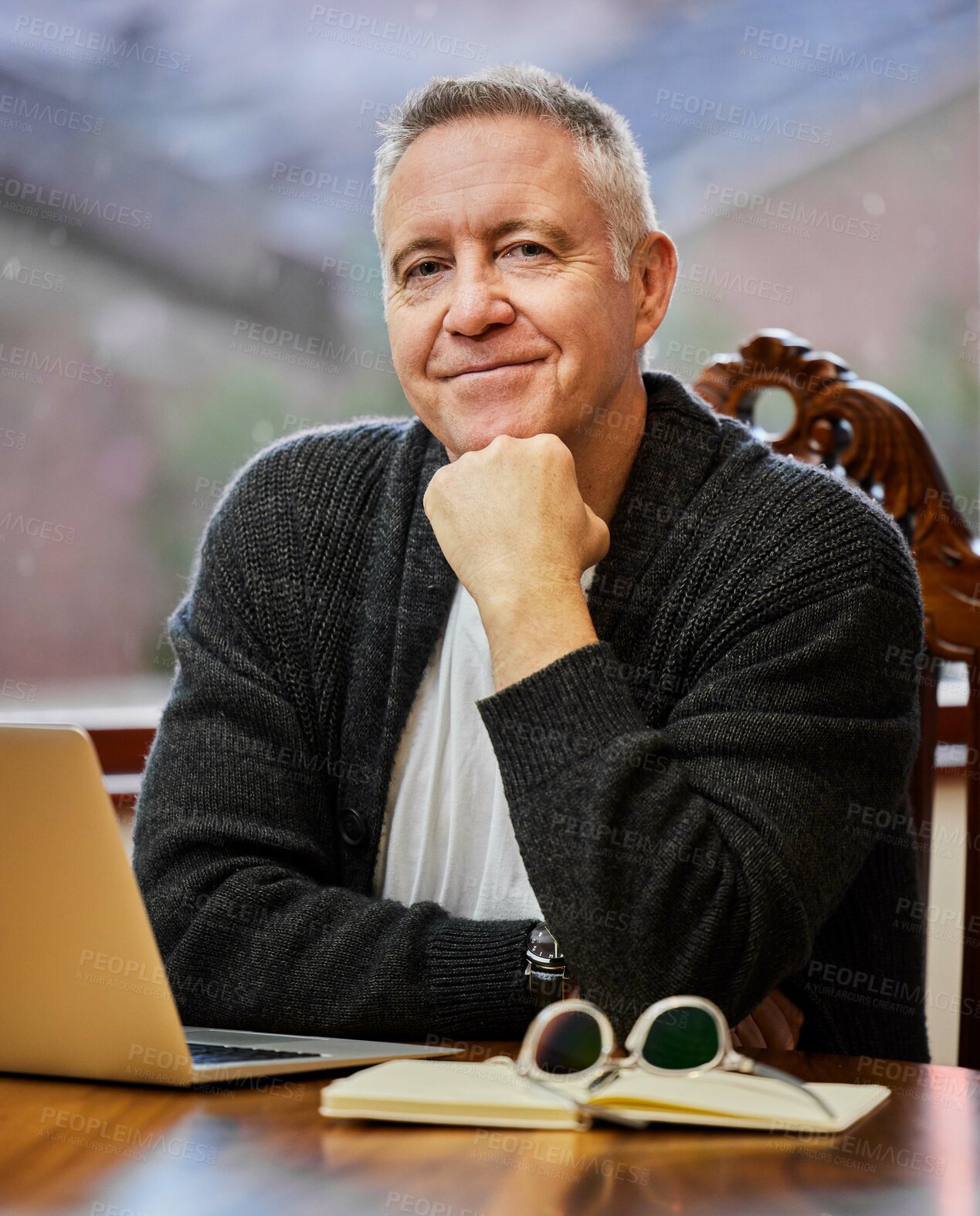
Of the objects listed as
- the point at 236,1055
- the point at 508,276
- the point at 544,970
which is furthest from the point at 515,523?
the point at 236,1055

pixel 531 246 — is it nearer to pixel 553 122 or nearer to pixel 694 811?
pixel 553 122

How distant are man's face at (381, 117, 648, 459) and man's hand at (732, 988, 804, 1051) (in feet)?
1.98

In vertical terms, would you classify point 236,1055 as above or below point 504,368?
below

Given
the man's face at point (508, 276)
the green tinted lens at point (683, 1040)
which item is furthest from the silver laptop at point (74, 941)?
the man's face at point (508, 276)

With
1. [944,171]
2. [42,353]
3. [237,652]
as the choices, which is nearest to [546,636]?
[237,652]

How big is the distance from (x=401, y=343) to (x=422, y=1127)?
→ 869 mm

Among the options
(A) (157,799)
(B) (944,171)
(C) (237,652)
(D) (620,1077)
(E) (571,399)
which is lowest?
(D) (620,1077)

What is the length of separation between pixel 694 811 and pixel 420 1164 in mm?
466

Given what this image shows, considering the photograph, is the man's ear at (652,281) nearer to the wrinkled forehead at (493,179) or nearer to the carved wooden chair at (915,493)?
the wrinkled forehead at (493,179)

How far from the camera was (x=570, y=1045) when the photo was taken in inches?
30.5

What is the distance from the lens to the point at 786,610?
1.26 meters

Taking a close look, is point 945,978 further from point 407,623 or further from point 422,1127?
point 422,1127

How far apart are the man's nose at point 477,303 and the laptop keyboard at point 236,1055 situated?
721 millimetres

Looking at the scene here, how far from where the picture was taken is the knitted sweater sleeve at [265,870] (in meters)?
1.12
